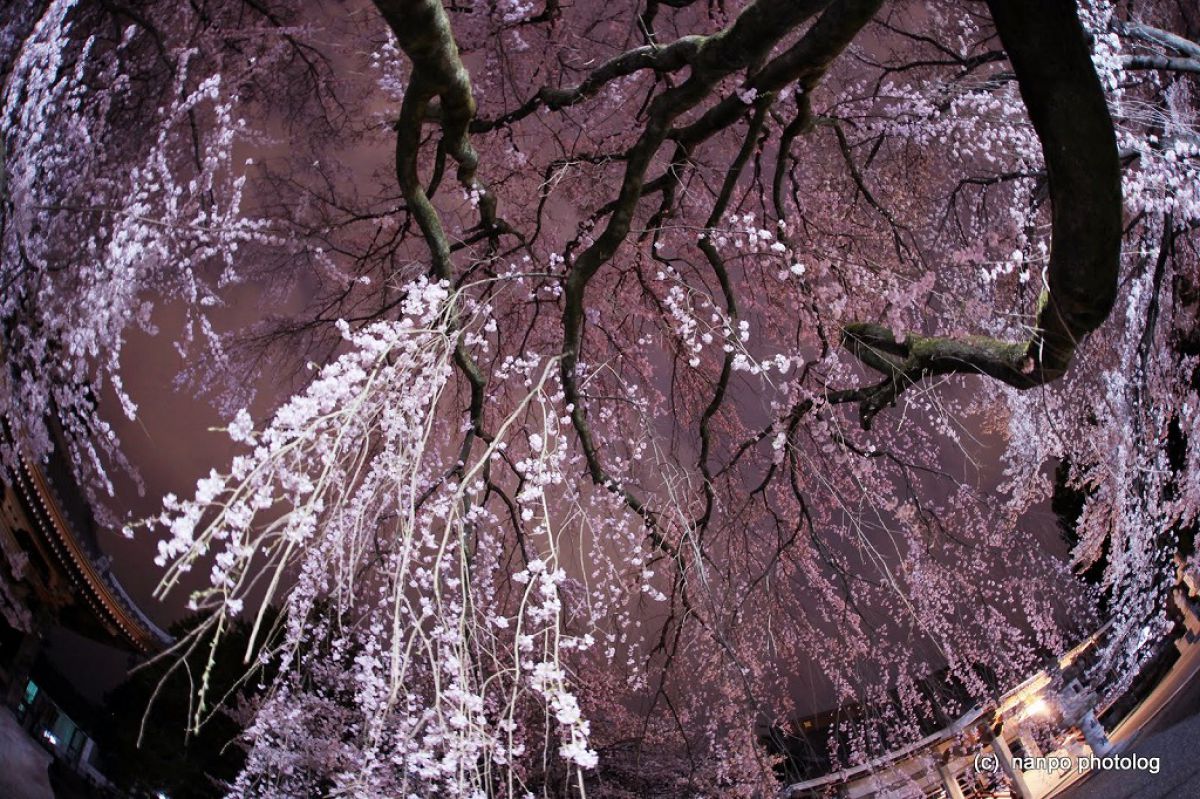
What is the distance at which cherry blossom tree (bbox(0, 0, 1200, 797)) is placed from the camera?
8.80ft

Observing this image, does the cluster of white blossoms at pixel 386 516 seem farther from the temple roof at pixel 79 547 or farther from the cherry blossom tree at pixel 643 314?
the temple roof at pixel 79 547

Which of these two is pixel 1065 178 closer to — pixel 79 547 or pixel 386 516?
pixel 386 516

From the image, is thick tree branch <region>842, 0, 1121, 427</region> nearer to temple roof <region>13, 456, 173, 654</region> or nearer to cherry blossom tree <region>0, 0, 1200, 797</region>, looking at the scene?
cherry blossom tree <region>0, 0, 1200, 797</region>

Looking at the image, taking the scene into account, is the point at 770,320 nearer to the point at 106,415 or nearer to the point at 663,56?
the point at 663,56

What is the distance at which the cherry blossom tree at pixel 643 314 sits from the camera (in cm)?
268

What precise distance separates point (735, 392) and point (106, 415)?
3236 millimetres

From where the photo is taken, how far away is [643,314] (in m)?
3.81

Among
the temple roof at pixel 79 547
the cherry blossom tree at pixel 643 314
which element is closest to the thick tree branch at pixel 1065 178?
the cherry blossom tree at pixel 643 314

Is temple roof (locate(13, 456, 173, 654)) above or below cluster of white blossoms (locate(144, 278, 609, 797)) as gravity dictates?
above

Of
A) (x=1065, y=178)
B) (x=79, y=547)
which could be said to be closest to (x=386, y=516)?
(x=79, y=547)

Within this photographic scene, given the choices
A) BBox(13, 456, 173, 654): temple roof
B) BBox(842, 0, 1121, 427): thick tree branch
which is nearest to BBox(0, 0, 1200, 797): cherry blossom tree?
BBox(842, 0, 1121, 427): thick tree branch

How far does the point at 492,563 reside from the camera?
3.63 metres

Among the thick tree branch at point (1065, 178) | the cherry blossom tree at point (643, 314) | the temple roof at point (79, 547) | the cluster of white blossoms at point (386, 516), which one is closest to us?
the cluster of white blossoms at point (386, 516)

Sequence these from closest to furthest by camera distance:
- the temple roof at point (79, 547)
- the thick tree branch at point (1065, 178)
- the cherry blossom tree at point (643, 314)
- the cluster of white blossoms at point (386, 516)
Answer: the cluster of white blossoms at point (386, 516)
the thick tree branch at point (1065, 178)
the cherry blossom tree at point (643, 314)
the temple roof at point (79, 547)
